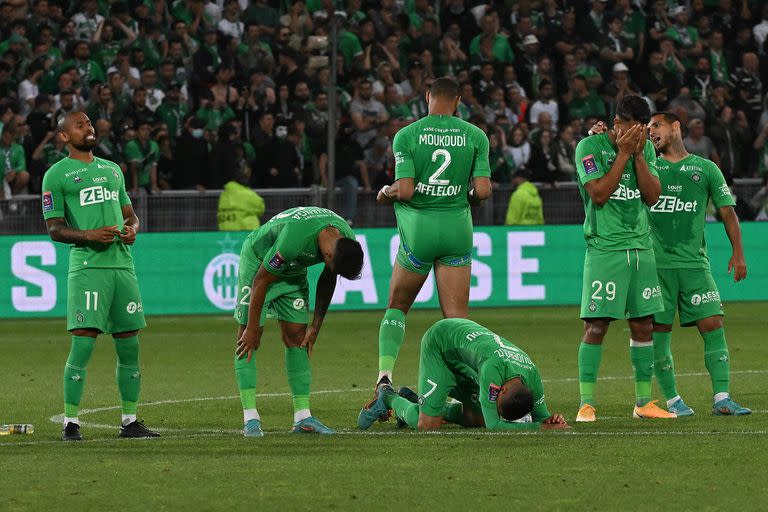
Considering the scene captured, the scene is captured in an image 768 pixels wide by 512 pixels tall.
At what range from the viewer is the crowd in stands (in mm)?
23141

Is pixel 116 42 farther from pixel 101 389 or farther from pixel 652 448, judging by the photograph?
pixel 652 448

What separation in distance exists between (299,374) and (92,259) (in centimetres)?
156

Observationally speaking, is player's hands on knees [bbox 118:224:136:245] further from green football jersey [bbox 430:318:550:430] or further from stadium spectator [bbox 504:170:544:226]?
stadium spectator [bbox 504:170:544:226]

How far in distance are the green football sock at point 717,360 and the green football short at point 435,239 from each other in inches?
73.9

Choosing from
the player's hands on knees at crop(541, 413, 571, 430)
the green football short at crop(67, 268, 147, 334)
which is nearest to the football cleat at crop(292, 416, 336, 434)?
the green football short at crop(67, 268, 147, 334)

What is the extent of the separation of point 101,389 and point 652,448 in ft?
20.4

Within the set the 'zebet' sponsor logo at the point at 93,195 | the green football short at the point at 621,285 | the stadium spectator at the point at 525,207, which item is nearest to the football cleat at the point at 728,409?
the green football short at the point at 621,285

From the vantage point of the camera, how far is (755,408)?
11273mm

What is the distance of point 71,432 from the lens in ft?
32.4

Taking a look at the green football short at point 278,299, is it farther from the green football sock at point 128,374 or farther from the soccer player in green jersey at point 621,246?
the soccer player in green jersey at point 621,246

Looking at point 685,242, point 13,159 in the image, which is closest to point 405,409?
point 685,242

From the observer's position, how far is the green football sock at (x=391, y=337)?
11.0m

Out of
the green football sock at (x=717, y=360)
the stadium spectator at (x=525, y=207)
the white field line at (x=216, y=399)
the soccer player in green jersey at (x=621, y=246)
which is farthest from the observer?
the stadium spectator at (x=525, y=207)

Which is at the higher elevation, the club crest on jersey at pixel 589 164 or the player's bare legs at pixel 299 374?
the club crest on jersey at pixel 589 164
